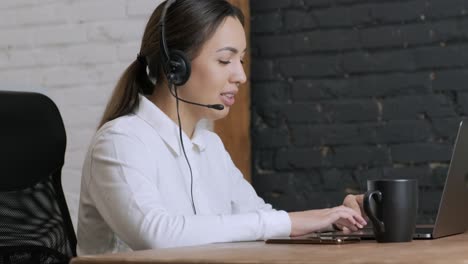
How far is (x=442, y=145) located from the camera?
2543 millimetres

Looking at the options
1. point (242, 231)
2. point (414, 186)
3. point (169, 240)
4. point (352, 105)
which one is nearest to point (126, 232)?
point (169, 240)

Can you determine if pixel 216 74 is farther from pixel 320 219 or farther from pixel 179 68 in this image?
pixel 320 219

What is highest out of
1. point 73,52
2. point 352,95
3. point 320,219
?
point 73,52

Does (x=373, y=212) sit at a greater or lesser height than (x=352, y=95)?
lesser

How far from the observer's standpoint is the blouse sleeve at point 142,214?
150cm

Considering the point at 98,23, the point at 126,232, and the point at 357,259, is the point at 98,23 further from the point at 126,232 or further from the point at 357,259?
the point at 357,259

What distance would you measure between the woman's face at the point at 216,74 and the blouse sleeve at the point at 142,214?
0.25 metres

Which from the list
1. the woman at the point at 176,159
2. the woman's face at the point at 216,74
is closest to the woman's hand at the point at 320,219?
the woman at the point at 176,159

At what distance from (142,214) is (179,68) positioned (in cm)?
41

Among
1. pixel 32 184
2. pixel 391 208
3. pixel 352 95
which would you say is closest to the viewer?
pixel 391 208

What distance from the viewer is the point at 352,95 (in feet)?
8.71

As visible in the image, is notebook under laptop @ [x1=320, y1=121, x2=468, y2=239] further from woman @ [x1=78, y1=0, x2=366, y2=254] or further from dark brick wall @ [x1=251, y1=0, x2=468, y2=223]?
Result: dark brick wall @ [x1=251, y1=0, x2=468, y2=223]

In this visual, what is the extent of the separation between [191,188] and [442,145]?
1025mm

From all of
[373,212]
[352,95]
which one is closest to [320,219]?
[373,212]
